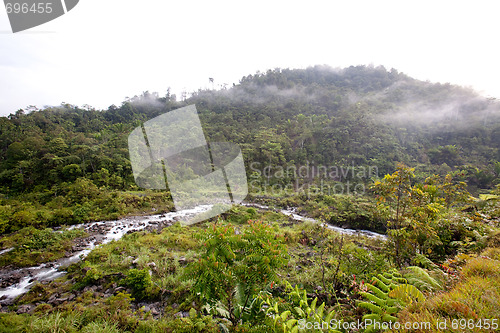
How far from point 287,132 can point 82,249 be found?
3419 centimetres

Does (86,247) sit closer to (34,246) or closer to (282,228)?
(34,246)

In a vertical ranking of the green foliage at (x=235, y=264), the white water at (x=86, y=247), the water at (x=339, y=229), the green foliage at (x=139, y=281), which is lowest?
the water at (x=339, y=229)

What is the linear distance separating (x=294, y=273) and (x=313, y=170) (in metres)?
25.4

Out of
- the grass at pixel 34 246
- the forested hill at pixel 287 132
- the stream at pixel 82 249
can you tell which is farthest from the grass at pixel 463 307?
the grass at pixel 34 246

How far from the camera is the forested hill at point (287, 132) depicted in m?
19.0

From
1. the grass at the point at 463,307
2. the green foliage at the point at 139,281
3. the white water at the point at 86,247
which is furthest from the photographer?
the white water at the point at 86,247

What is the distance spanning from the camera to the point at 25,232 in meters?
9.42

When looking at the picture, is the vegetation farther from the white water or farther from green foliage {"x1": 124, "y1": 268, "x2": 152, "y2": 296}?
the white water

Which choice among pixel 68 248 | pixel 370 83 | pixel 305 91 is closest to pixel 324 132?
pixel 305 91

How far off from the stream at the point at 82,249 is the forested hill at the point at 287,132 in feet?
23.4

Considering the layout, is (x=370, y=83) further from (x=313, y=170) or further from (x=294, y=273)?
(x=294, y=273)

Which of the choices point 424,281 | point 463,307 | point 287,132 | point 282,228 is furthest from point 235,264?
point 287,132

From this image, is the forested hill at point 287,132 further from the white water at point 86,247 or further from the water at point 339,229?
the white water at point 86,247

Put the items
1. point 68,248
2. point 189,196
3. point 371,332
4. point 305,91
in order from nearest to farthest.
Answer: point 371,332, point 68,248, point 189,196, point 305,91
